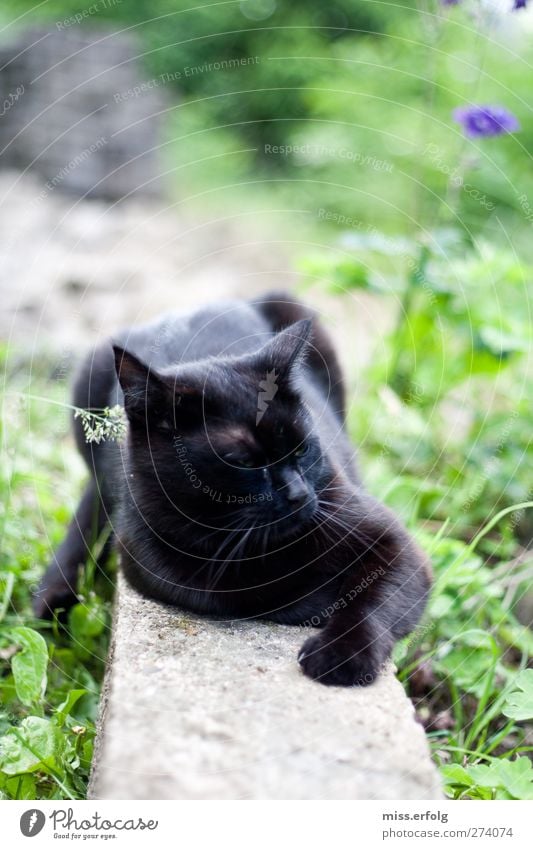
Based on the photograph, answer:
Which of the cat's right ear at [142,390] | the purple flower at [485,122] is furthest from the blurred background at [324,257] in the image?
the cat's right ear at [142,390]

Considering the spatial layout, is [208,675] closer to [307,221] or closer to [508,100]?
[307,221]

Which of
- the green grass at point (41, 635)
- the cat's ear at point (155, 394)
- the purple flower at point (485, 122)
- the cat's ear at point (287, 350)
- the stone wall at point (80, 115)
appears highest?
the stone wall at point (80, 115)

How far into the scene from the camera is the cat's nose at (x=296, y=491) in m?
2.04

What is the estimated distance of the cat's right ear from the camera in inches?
81.9

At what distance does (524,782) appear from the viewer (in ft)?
6.30

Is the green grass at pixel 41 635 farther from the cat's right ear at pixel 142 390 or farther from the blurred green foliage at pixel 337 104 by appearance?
the blurred green foliage at pixel 337 104

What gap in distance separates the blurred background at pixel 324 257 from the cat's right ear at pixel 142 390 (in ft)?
2.33

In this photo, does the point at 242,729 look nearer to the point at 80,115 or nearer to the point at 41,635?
the point at 41,635

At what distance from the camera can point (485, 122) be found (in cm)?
318

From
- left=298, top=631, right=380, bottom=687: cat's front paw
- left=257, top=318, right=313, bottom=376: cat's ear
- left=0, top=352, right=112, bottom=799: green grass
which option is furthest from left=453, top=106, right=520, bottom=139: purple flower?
left=298, top=631, right=380, bottom=687: cat's front paw

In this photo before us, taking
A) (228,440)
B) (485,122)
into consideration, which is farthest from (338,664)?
(485,122)

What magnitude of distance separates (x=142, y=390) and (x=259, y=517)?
1.45 feet

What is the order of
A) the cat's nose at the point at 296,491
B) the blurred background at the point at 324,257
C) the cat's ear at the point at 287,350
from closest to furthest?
the cat's nose at the point at 296,491 < the cat's ear at the point at 287,350 < the blurred background at the point at 324,257
